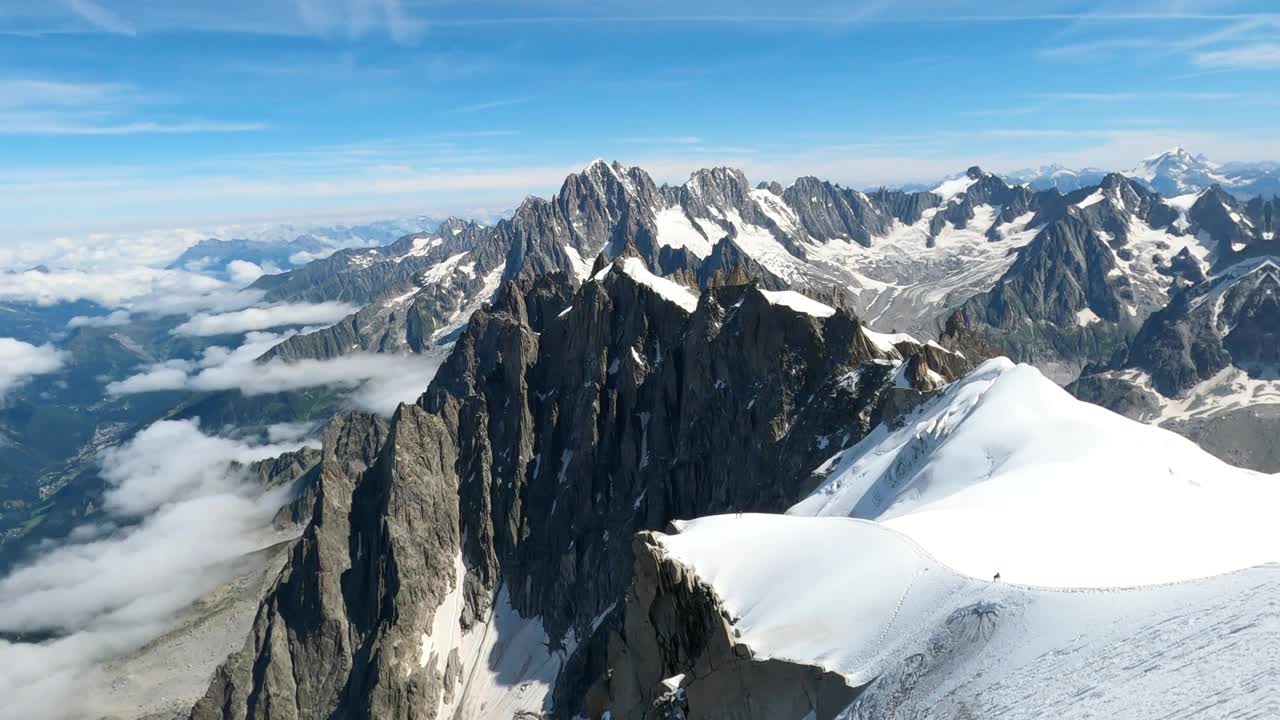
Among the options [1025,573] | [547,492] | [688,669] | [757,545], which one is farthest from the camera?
[547,492]

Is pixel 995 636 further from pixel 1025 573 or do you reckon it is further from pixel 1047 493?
pixel 1047 493

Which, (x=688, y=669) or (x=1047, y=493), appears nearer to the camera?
(x=688, y=669)

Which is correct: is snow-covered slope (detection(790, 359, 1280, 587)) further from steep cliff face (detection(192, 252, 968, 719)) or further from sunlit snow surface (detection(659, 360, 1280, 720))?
steep cliff face (detection(192, 252, 968, 719))

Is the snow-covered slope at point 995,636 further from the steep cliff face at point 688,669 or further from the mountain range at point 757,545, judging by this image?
the steep cliff face at point 688,669

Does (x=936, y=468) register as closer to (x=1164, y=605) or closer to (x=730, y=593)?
(x=730, y=593)

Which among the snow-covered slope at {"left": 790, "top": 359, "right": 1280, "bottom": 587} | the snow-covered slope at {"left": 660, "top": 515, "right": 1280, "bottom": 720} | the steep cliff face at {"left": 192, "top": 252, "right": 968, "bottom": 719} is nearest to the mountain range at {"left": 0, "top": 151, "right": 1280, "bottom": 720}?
the snow-covered slope at {"left": 660, "top": 515, "right": 1280, "bottom": 720}

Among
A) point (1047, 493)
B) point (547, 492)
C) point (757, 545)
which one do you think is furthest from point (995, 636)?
point (547, 492)
